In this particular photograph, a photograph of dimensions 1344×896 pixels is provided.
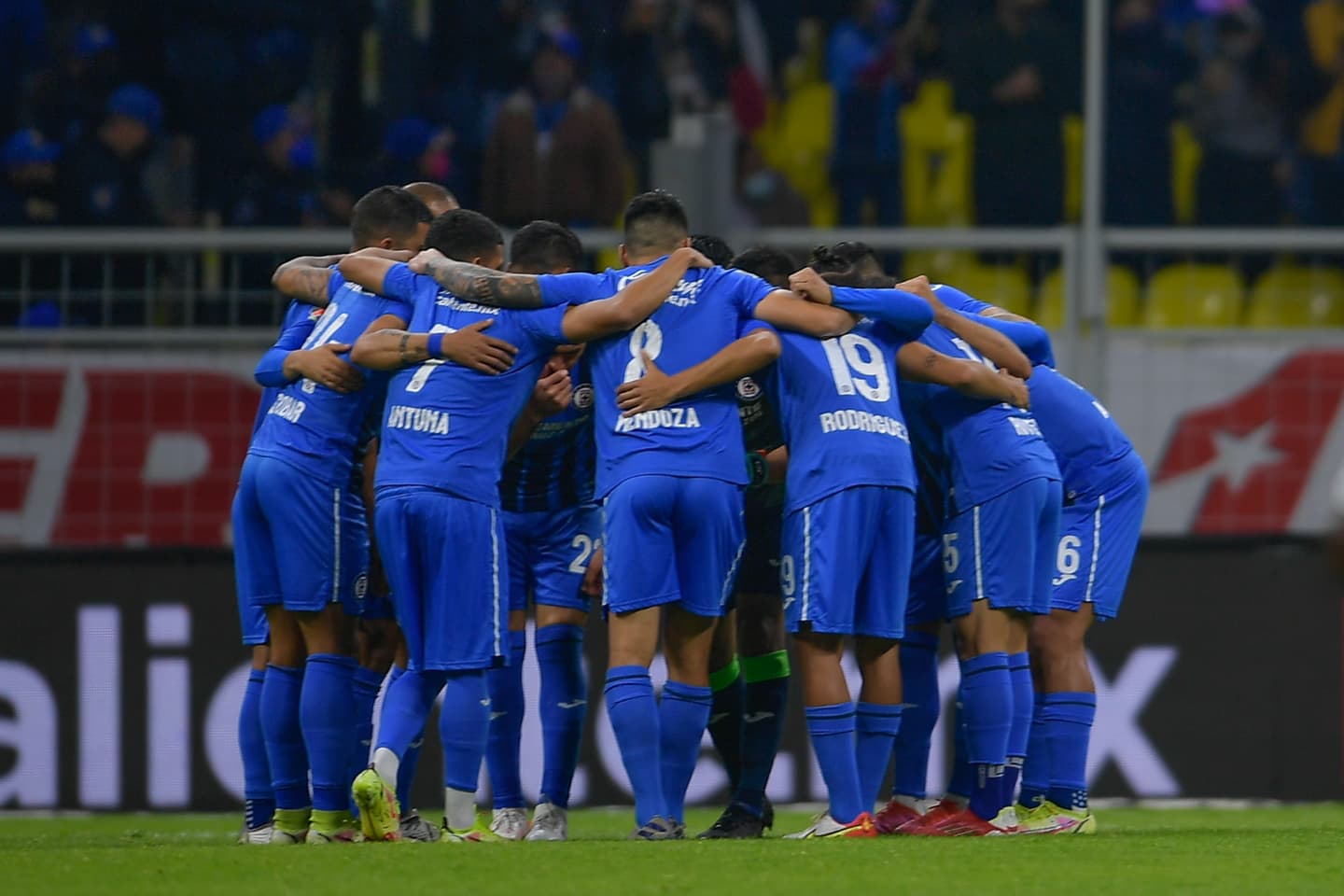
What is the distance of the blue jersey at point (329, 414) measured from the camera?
706 cm

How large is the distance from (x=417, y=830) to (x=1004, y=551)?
217 cm

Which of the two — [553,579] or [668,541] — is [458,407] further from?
[553,579]

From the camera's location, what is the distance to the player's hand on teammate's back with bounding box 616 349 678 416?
6738mm

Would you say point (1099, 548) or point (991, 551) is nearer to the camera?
point (991, 551)

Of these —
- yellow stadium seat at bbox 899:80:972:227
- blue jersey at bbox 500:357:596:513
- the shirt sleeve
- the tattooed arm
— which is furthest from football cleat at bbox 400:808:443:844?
yellow stadium seat at bbox 899:80:972:227

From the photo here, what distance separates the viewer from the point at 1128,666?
9.80 metres

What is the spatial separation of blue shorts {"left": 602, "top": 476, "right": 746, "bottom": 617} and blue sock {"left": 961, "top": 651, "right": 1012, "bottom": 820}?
939mm

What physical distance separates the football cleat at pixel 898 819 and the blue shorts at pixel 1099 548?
890 mm

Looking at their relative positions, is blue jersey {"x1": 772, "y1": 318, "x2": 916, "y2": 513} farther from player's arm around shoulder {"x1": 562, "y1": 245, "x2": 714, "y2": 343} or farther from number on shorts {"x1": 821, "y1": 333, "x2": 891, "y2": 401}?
player's arm around shoulder {"x1": 562, "y1": 245, "x2": 714, "y2": 343}

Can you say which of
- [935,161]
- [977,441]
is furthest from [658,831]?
[935,161]

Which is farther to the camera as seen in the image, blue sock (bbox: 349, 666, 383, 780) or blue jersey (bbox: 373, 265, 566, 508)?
blue sock (bbox: 349, 666, 383, 780)

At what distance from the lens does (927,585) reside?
24.5ft

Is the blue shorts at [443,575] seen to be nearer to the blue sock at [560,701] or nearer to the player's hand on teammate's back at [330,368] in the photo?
the player's hand on teammate's back at [330,368]

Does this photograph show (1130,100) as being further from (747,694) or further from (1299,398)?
(747,694)
